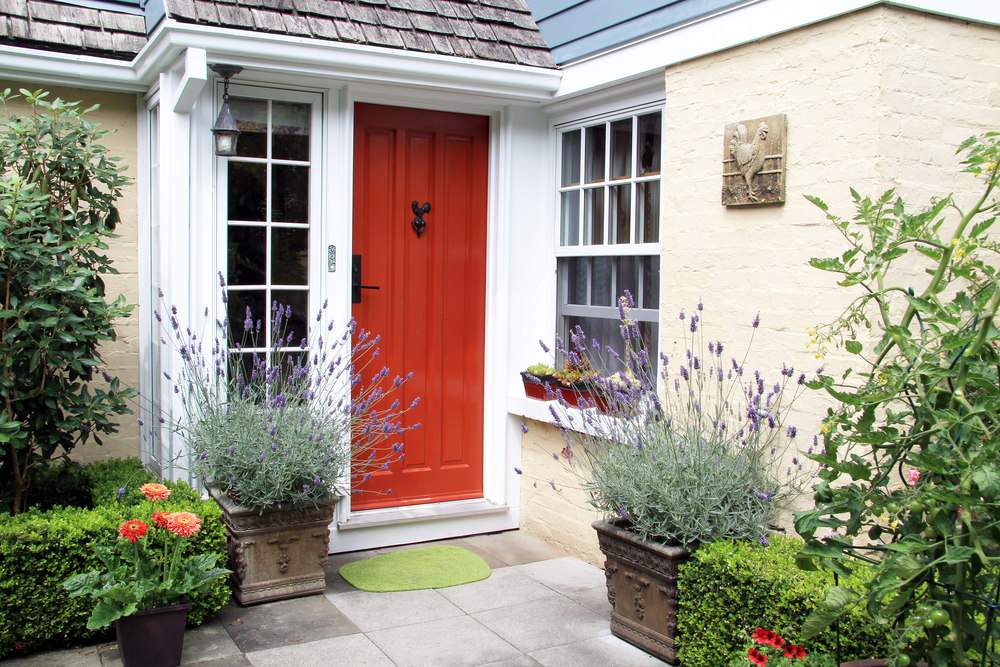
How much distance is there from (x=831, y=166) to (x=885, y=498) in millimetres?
1782

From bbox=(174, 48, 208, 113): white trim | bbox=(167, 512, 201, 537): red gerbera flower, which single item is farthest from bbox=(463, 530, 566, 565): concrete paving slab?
bbox=(174, 48, 208, 113): white trim

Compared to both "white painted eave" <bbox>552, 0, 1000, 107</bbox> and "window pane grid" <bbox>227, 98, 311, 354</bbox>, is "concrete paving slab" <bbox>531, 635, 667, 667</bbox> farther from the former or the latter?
"white painted eave" <bbox>552, 0, 1000, 107</bbox>

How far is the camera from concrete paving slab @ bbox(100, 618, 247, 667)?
368 cm

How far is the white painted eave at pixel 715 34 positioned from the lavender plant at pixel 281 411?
2.05 metres

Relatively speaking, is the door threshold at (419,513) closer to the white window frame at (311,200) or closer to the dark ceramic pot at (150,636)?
the white window frame at (311,200)

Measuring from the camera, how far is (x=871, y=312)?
11.4 feet

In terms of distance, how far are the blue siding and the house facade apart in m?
0.02

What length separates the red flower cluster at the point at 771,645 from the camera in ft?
9.88

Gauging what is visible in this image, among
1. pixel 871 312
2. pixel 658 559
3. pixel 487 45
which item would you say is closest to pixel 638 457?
pixel 658 559

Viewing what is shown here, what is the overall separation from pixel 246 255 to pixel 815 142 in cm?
317

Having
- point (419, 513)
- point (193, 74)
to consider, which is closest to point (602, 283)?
point (419, 513)

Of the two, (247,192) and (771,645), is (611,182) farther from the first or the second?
(771,645)

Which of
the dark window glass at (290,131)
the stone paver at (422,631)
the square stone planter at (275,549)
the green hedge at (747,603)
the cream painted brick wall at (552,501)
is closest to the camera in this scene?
the green hedge at (747,603)

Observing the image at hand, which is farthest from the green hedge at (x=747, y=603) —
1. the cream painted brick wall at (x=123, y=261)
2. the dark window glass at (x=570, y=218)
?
the cream painted brick wall at (x=123, y=261)
